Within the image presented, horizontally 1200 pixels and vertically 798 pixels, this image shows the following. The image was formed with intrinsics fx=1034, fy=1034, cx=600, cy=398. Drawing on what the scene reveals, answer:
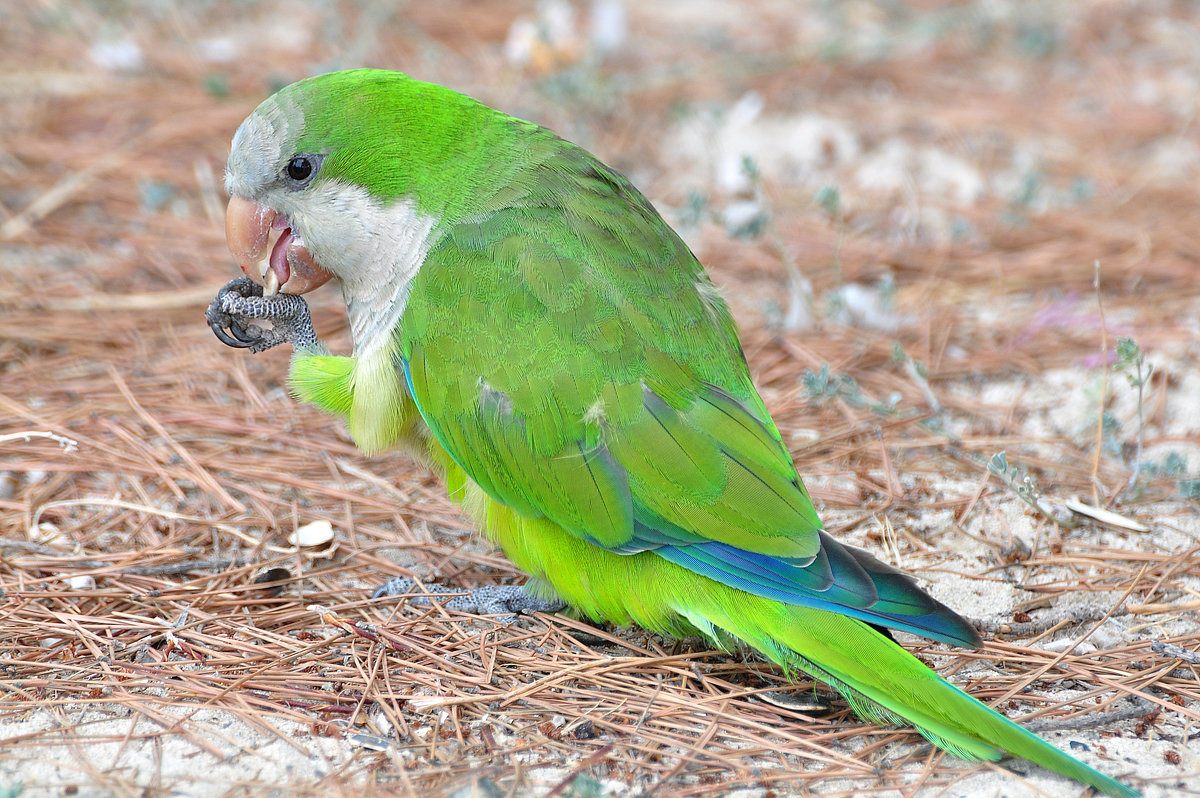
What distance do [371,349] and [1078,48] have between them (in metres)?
5.48

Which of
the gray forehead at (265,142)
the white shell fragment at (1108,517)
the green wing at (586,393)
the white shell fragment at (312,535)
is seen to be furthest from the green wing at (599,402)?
the white shell fragment at (1108,517)

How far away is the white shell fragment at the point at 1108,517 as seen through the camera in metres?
3.08

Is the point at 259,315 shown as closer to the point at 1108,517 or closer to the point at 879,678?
the point at 879,678

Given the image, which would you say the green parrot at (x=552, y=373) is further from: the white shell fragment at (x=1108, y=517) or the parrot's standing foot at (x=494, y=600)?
the white shell fragment at (x=1108, y=517)

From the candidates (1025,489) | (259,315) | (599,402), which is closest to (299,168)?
(259,315)

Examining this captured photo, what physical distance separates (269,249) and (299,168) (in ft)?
0.87

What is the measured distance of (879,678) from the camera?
7.44ft

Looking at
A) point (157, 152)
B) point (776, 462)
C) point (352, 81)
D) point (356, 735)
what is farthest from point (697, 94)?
point (356, 735)

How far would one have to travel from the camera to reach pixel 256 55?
584cm

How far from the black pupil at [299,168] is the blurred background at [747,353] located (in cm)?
105

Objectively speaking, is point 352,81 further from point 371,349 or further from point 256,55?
point 256,55

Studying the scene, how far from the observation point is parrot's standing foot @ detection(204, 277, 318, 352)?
2982 millimetres

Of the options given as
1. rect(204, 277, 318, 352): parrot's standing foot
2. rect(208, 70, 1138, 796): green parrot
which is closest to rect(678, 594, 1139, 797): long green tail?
rect(208, 70, 1138, 796): green parrot

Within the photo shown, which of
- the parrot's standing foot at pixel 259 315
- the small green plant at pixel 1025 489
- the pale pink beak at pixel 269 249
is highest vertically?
the pale pink beak at pixel 269 249
